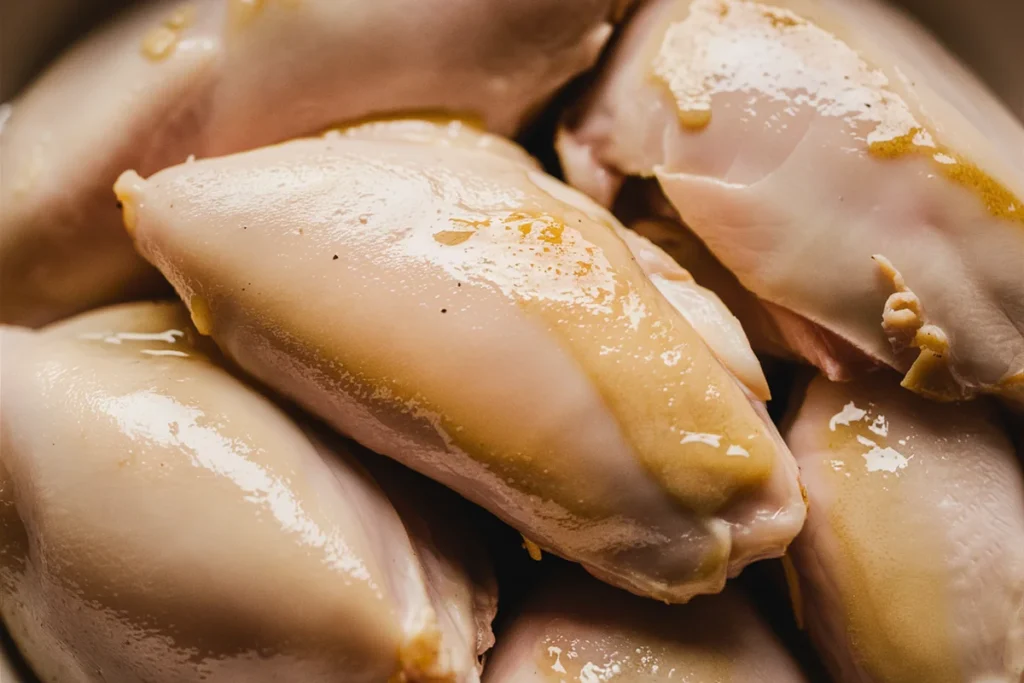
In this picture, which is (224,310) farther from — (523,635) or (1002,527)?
(1002,527)

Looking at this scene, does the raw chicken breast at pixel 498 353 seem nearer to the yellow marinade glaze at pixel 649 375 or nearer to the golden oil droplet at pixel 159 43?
the yellow marinade glaze at pixel 649 375

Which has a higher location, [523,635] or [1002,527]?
[1002,527]

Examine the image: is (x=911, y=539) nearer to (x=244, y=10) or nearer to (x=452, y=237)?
(x=452, y=237)

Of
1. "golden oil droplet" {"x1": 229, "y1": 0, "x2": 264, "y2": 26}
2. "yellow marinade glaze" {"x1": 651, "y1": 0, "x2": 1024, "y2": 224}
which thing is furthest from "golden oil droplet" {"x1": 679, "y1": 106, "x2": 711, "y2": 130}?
"golden oil droplet" {"x1": 229, "y1": 0, "x2": 264, "y2": 26}

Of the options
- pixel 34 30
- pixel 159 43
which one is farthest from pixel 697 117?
pixel 34 30

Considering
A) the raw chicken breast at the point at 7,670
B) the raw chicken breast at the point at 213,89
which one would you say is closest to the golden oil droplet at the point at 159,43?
the raw chicken breast at the point at 213,89

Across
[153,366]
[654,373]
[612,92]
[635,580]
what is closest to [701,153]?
[612,92]
